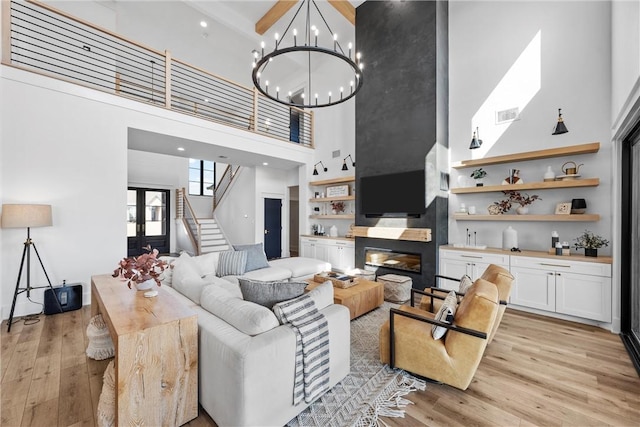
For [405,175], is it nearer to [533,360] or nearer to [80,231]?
[533,360]

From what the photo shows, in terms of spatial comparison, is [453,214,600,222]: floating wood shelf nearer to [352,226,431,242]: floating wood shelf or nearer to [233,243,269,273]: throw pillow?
[352,226,431,242]: floating wood shelf

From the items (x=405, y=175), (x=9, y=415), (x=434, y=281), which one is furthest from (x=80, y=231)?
(x=434, y=281)

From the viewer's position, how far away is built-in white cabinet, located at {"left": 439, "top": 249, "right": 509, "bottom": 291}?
396 cm

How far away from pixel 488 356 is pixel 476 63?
4771 mm

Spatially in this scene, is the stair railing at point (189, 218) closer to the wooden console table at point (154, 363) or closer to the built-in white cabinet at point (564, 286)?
the wooden console table at point (154, 363)

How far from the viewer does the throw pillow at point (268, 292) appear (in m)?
2.02

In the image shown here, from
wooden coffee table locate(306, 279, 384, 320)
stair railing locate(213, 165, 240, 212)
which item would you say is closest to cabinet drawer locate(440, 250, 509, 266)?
wooden coffee table locate(306, 279, 384, 320)

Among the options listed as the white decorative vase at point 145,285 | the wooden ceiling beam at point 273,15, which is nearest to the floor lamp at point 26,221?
the white decorative vase at point 145,285

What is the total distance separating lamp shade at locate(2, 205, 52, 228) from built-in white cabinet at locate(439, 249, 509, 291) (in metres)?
5.84

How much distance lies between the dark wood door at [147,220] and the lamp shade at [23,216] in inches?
217

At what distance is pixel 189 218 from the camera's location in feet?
28.0

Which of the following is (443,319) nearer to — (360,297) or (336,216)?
(360,297)

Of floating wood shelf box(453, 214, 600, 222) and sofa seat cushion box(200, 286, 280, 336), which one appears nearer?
sofa seat cushion box(200, 286, 280, 336)

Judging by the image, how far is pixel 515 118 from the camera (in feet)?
14.0
